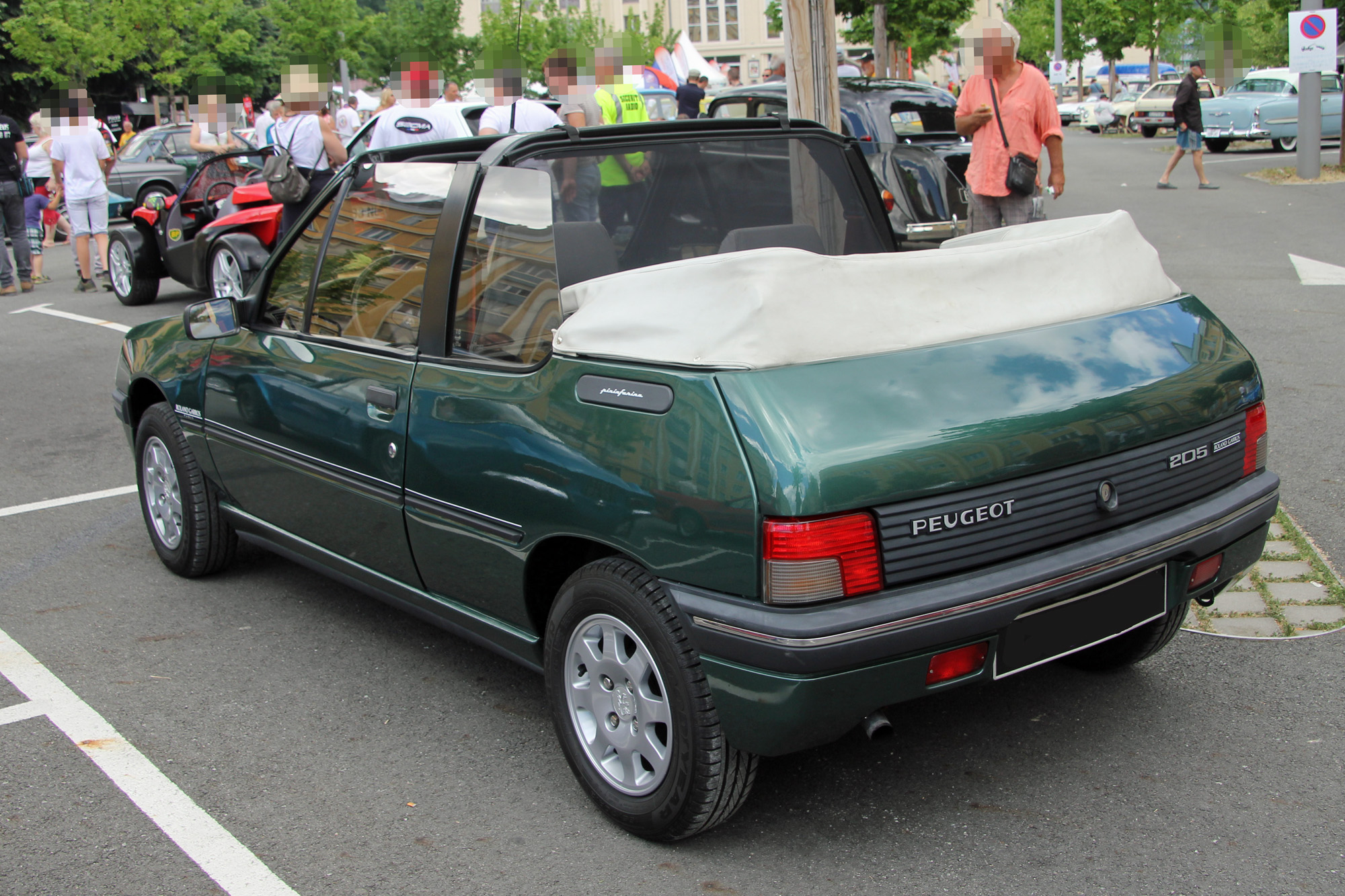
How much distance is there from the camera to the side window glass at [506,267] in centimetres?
338

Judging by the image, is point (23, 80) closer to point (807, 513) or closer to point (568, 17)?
point (568, 17)

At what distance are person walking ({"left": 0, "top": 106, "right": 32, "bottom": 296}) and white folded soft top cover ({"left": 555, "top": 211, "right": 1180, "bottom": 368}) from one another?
477 inches

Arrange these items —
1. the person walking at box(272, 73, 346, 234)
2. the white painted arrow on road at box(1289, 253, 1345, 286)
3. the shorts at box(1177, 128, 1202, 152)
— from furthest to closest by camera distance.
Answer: the shorts at box(1177, 128, 1202, 152) < the person walking at box(272, 73, 346, 234) < the white painted arrow on road at box(1289, 253, 1345, 286)

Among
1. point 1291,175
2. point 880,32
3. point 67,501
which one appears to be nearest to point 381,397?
point 67,501

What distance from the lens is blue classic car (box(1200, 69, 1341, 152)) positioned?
25.3 meters

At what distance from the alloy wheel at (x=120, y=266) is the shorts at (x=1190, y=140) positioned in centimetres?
1387

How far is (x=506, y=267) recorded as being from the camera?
3.47 m

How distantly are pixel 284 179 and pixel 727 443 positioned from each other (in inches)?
299

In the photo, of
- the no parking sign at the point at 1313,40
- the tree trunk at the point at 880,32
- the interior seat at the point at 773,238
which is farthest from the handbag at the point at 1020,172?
the tree trunk at the point at 880,32

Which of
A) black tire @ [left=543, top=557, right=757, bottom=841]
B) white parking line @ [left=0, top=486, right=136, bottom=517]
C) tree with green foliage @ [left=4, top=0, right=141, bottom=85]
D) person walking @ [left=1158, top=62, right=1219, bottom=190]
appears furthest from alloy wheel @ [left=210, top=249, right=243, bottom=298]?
tree with green foliage @ [left=4, top=0, right=141, bottom=85]

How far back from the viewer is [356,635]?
4.39m

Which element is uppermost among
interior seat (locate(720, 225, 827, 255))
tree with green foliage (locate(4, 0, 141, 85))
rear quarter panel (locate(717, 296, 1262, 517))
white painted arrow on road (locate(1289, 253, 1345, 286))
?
tree with green foliage (locate(4, 0, 141, 85))

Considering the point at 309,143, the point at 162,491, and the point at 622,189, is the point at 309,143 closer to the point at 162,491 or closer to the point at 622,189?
the point at 162,491

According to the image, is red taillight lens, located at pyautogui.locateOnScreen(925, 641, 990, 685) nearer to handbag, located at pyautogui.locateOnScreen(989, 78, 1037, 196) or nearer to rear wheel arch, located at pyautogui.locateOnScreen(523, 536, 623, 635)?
rear wheel arch, located at pyautogui.locateOnScreen(523, 536, 623, 635)
